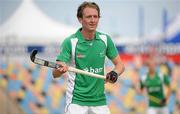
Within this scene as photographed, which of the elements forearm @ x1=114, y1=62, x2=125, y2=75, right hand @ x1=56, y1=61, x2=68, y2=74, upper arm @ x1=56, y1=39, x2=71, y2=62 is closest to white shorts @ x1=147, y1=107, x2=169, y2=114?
forearm @ x1=114, y1=62, x2=125, y2=75

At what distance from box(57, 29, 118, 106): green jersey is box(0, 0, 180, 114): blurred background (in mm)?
9570

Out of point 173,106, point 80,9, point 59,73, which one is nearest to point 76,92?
point 59,73

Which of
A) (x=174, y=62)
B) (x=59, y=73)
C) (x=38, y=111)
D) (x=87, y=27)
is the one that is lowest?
(x=38, y=111)

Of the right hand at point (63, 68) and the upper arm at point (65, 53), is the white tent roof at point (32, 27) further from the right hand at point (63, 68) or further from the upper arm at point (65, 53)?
the right hand at point (63, 68)

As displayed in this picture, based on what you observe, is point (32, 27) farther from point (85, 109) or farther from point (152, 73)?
point (85, 109)

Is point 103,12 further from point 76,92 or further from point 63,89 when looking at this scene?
point 76,92

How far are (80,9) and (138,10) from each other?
9.83 meters

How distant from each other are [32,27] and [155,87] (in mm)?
4298

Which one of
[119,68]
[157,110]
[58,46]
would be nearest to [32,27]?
[58,46]

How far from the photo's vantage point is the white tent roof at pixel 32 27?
17516 millimetres

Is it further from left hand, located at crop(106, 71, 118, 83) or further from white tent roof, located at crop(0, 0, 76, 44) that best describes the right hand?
white tent roof, located at crop(0, 0, 76, 44)

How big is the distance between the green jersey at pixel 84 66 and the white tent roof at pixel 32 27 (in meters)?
10.0

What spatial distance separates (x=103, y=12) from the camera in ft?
55.9

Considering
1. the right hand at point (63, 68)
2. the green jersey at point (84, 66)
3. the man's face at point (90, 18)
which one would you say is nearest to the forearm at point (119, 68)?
the green jersey at point (84, 66)
